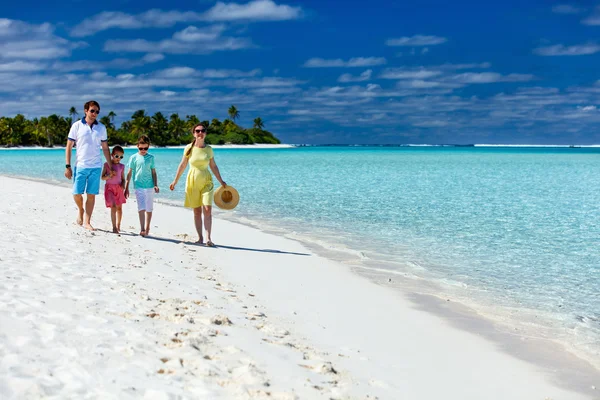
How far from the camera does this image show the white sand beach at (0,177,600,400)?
381cm

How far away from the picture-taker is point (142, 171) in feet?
33.1

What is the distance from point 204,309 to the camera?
5.69m

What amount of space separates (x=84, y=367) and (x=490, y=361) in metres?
3.45

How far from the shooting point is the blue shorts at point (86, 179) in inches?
381

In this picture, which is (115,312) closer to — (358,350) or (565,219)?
(358,350)

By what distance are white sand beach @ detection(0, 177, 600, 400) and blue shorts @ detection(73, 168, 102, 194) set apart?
1.40 m

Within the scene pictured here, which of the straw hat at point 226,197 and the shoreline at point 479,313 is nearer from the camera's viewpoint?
the shoreline at point 479,313

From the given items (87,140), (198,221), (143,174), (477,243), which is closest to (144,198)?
→ (143,174)

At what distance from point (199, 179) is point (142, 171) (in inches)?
46.0

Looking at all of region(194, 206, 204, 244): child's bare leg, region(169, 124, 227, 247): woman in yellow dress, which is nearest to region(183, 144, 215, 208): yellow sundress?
region(169, 124, 227, 247): woman in yellow dress

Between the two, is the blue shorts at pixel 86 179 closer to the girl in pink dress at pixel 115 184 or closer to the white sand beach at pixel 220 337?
the girl in pink dress at pixel 115 184

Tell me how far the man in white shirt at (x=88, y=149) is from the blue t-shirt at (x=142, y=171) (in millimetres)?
440

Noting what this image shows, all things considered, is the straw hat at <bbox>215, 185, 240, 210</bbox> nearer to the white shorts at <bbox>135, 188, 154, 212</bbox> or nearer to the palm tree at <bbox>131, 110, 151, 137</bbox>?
the white shorts at <bbox>135, 188, 154, 212</bbox>

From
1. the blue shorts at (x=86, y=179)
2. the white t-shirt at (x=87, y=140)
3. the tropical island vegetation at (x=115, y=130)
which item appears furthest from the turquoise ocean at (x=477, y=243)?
the tropical island vegetation at (x=115, y=130)
